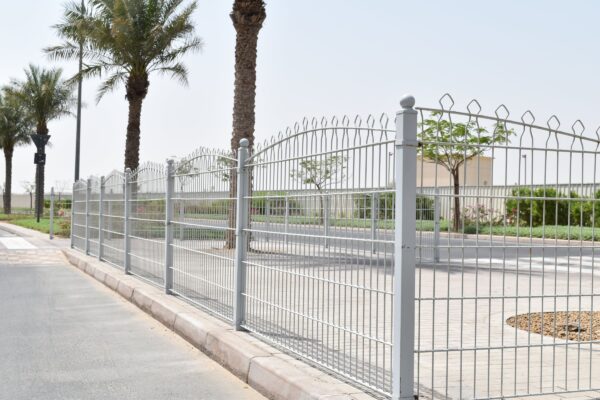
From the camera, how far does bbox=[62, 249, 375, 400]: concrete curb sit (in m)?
4.96

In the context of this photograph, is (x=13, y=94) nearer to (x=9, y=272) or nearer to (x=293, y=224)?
(x=9, y=272)

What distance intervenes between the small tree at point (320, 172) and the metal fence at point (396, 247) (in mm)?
14

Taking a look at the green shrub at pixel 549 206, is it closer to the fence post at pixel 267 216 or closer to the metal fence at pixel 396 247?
the metal fence at pixel 396 247

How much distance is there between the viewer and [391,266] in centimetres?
450

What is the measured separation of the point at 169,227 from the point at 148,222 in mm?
1314

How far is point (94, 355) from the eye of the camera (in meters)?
6.94

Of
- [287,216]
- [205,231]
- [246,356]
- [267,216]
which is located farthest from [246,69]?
[246,356]

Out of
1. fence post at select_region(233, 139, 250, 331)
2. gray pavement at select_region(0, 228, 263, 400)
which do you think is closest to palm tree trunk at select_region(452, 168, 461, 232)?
gray pavement at select_region(0, 228, 263, 400)

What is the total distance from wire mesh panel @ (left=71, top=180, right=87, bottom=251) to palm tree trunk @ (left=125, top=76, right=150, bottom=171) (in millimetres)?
8383

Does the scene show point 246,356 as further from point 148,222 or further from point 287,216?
point 148,222

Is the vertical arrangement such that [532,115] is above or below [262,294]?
above

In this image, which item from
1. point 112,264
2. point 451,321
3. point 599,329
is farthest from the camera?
point 112,264

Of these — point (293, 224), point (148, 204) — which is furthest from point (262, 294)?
point (148, 204)

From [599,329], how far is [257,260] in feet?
12.0
